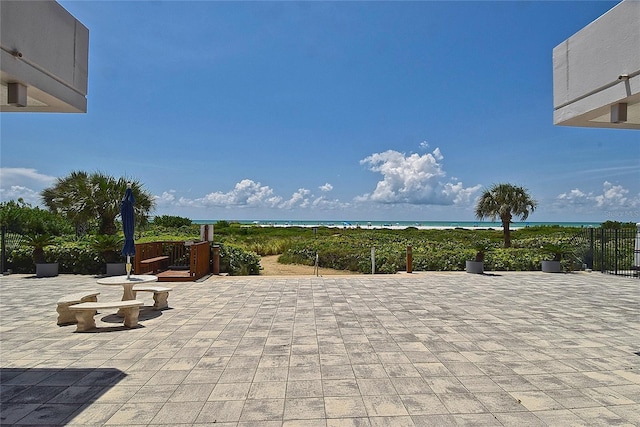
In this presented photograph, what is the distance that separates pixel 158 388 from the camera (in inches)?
169

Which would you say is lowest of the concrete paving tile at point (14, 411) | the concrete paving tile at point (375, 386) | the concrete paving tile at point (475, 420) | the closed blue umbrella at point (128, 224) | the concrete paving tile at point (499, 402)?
the concrete paving tile at point (14, 411)

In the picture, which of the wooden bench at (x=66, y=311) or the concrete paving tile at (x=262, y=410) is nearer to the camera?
the concrete paving tile at (x=262, y=410)

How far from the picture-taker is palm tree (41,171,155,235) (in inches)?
574

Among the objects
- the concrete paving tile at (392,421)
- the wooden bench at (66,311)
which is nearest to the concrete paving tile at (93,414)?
the concrete paving tile at (392,421)

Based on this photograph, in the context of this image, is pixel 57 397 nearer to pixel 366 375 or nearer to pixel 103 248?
pixel 366 375

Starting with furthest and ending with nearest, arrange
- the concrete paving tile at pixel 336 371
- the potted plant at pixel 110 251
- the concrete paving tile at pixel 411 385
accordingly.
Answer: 1. the potted plant at pixel 110 251
2. the concrete paving tile at pixel 336 371
3. the concrete paving tile at pixel 411 385

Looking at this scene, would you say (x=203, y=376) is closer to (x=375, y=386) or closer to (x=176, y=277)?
(x=375, y=386)

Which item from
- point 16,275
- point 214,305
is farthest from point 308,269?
point 16,275

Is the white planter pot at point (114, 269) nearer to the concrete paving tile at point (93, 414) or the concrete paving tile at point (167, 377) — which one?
the concrete paving tile at point (167, 377)

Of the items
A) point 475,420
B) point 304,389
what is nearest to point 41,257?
point 304,389

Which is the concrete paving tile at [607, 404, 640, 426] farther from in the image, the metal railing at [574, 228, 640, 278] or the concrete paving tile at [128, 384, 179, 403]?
the metal railing at [574, 228, 640, 278]

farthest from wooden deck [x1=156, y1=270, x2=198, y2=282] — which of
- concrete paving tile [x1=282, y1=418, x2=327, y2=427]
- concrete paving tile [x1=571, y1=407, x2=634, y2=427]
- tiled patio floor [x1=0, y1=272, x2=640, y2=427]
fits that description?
concrete paving tile [x1=571, y1=407, x2=634, y2=427]

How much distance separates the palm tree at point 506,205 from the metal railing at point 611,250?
306 inches

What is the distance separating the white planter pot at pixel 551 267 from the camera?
15.1 metres
